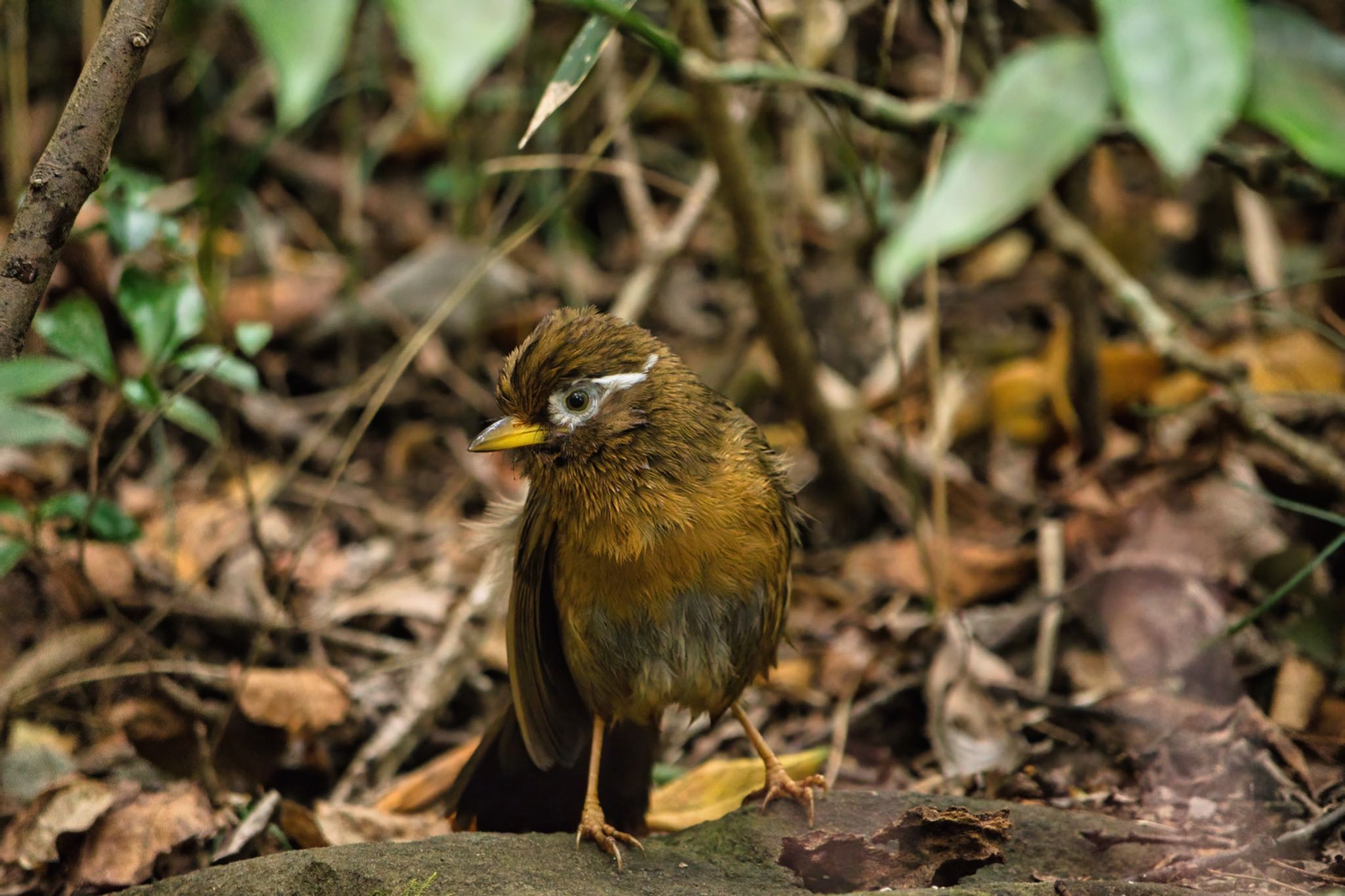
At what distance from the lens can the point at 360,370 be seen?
6207 mm

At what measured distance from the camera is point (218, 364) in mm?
3533

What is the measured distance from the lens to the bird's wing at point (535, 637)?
3291mm

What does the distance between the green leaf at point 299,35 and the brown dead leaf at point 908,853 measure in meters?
2.08

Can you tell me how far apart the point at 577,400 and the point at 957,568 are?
199 cm

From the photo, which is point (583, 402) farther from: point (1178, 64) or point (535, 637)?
point (1178, 64)

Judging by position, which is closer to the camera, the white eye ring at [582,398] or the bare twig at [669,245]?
the white eye ring at [582,398]

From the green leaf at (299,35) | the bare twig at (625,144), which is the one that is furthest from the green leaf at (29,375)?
the bare twig at (625,144)

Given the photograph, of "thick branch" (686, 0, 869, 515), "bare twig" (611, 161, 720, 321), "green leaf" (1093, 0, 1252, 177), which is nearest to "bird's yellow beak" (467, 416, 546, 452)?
"thick branch" (686, 0, 869, 515)

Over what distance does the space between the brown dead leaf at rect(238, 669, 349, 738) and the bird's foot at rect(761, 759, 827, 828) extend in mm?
1474

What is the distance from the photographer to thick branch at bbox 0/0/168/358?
7.54 ft

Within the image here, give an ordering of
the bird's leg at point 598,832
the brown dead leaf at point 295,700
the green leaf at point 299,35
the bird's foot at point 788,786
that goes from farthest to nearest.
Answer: the brown dead leaf at point 295,700 < the bird's foot at point 788,786 < the bird's leg at point 598,832 < the green leaf at point 299,35

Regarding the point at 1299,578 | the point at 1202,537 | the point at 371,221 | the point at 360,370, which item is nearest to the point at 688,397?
the point at 1299,578

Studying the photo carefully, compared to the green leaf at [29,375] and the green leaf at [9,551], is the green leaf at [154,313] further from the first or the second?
the green leaf at [29,375]

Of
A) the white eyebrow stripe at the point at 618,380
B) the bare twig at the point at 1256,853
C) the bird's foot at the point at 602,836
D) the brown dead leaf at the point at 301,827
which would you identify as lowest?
the bare twig at the point at 1256,853
